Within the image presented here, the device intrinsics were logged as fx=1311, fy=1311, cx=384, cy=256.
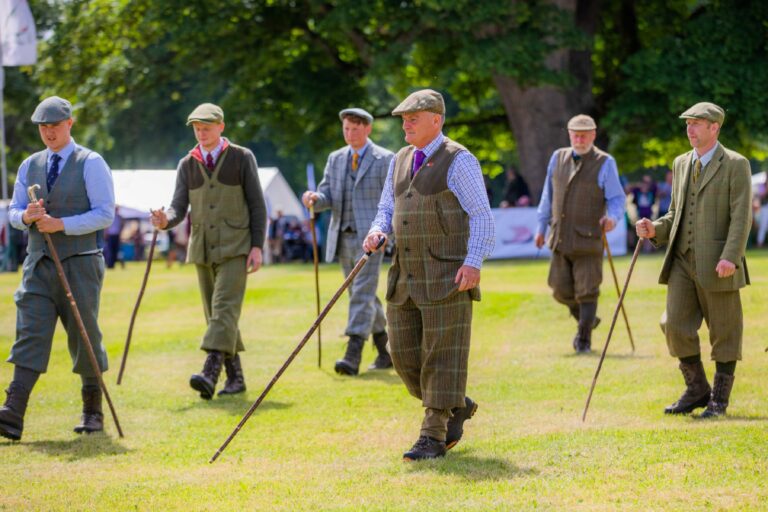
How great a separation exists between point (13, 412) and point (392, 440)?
245cm

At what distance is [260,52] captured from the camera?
29.2 metres

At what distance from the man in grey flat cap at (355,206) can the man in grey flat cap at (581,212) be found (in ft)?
5.98

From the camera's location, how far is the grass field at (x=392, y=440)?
6.48 m

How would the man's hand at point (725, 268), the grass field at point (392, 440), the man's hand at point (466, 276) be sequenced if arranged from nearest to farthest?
the grass field at point (392, 440) → the man's hand at point (466, 276) → the man's hand at point (725, 268)

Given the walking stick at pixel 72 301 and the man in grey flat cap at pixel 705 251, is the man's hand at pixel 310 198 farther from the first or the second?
the man in grey flat cap at pixel 705 251

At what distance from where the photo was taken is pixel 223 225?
10195 millimetres

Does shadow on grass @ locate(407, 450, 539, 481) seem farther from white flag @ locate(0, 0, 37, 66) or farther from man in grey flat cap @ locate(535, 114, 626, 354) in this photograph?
white flag @ locate(0, 0, 37, 66)

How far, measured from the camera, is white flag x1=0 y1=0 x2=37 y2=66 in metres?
26.6

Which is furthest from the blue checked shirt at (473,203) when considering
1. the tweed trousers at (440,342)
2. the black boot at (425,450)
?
the black boot at (425,450)

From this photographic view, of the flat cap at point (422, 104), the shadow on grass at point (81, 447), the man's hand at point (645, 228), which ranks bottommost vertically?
the shadow on grass at point (81, 447)

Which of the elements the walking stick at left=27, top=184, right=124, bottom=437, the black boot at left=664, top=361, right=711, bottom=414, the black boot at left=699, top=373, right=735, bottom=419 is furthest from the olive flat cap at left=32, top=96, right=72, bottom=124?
the black boot at left=699, top=373, right=735, bottom=419

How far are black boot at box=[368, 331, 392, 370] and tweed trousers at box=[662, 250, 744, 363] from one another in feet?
12.1

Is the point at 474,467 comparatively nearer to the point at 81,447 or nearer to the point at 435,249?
the point at 435,249

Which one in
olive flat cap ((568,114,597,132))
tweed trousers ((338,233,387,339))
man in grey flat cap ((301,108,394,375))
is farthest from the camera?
olive flat cap ((568,114,597,132))
